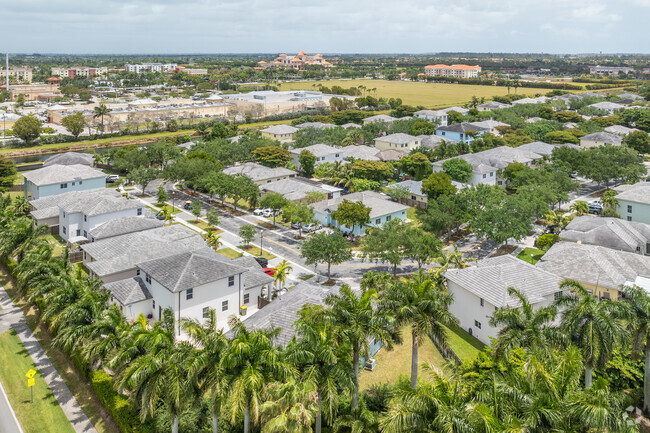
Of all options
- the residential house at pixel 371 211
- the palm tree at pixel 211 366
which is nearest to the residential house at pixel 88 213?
the residential house at pixel 371 211

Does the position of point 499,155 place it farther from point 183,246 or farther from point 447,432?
point 447,432

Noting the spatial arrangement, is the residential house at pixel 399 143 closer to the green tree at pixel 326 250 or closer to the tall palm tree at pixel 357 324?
the green tree at pixel 326 250

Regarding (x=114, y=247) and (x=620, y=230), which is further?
(x=620, y=230)

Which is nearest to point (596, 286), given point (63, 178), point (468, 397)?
point (468, 397)

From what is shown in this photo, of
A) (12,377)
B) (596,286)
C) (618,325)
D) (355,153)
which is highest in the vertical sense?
(355,153)

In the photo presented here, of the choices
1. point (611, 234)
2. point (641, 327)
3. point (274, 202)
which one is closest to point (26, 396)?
point (641, 327)

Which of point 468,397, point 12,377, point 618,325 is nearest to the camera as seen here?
point 468,397

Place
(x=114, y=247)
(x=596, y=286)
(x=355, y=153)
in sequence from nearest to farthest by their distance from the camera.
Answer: (x=596, y=286), (x=114, y=247), (x=355, y=153)
